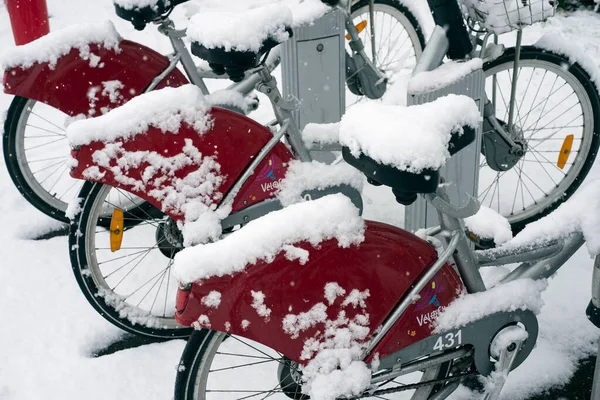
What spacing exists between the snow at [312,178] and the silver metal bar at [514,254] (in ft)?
2.47

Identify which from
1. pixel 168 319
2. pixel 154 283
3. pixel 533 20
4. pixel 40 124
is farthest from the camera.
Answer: pixel 40 124

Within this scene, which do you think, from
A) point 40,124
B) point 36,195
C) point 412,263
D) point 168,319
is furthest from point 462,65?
point 40,124

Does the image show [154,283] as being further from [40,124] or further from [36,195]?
[40,124]

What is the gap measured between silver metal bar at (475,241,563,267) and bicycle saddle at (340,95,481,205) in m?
0.48

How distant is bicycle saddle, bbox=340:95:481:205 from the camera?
183 centimetres

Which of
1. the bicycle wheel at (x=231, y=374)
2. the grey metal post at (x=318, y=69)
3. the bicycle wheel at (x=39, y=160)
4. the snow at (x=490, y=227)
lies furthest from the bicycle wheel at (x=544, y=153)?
the bicycle wheel at (x=39, y=160)

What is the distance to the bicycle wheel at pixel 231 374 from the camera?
7.56 ft

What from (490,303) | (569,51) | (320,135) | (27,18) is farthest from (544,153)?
(27,18)

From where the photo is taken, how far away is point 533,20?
9.99 feet

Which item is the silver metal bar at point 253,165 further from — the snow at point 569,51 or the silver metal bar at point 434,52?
the snow at point 569,51

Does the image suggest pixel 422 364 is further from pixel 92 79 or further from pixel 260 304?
pixel 92 79

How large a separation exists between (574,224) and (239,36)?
4.35 ft

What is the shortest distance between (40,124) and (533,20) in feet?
11.4

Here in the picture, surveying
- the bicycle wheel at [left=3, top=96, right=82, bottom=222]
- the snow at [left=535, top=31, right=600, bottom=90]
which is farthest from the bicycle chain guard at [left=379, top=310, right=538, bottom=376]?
the bicycle wheel at [left=3, top=96, right=82, bottom=222]
